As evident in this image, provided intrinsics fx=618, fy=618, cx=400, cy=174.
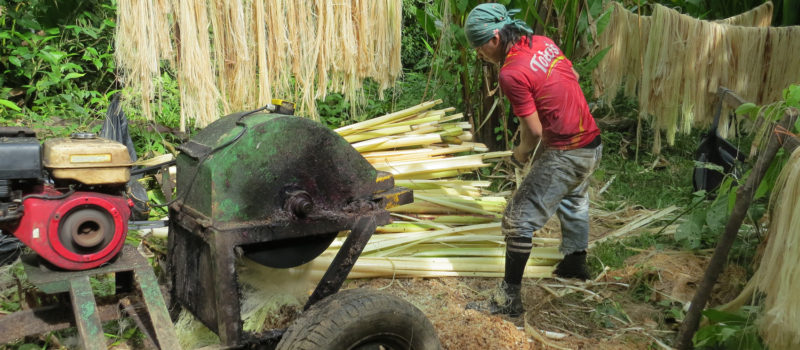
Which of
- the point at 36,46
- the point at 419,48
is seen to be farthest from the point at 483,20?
the point at 419,48

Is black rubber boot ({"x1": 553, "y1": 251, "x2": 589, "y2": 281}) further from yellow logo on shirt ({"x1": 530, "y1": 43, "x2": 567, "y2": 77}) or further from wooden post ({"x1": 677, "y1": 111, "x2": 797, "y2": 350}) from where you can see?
yellow logo on shirt ({"x1": 530, "y1": 43, "x2": 567, "y2": 77})

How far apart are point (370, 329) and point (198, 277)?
76cm

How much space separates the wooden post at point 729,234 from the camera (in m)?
2.63

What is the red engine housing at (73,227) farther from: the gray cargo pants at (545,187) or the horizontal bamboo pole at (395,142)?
the horizontal bamboo pole at (395,142)

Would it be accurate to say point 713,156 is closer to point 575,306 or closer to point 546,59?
point 575,306

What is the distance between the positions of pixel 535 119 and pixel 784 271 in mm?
1603

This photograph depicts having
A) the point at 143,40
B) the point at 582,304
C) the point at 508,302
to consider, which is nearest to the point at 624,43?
the point at 582,304

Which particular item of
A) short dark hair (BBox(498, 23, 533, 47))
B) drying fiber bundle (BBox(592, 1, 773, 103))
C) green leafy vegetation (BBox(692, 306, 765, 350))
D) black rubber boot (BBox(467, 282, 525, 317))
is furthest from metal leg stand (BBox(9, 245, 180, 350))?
drying fiber bundle (BBox(592, 1, 773, 103))

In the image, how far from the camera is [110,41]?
20.6 feet

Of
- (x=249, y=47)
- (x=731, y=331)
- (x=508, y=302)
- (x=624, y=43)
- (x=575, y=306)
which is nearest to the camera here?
(x=731, y=331)

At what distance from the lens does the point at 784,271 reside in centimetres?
222

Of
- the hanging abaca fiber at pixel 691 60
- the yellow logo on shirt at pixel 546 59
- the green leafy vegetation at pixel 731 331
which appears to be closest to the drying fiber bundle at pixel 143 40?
the yellow logo on shirt at pixel 546 59

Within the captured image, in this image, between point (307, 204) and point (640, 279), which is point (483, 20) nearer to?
point (307, 204)

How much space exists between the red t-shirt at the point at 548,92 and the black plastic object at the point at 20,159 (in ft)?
7.57
